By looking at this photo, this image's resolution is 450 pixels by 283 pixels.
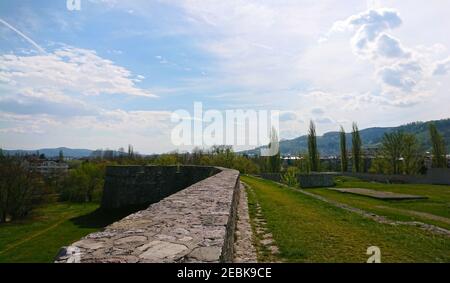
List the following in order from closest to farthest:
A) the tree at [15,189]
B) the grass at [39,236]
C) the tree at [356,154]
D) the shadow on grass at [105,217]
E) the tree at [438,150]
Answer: the grass at [39,236] → the shadow on grass at [105,217] → the tree at [15,189] → the tree at [438,150] → the tree at [356,154]

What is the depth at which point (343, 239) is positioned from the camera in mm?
6613

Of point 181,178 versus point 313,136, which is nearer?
point 181,178

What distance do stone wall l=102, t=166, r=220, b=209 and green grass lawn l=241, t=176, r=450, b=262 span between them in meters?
9.75

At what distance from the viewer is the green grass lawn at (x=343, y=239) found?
543 centimetres

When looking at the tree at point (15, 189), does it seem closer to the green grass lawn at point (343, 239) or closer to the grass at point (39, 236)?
the grass at point (39, 236)

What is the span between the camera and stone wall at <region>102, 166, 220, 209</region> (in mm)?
20812

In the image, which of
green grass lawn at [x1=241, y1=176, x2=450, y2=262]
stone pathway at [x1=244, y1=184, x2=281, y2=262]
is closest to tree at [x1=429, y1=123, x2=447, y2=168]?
green grass lawn at [x1=241, y1=176, x2=450, y2=262]

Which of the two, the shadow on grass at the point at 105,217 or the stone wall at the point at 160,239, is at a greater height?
the stone wall at the point at 160,239

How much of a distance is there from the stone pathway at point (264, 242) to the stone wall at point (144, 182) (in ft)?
33.5

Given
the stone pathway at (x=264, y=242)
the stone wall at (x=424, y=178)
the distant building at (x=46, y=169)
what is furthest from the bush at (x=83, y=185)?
the stone pathway at (x=264, y=242)
